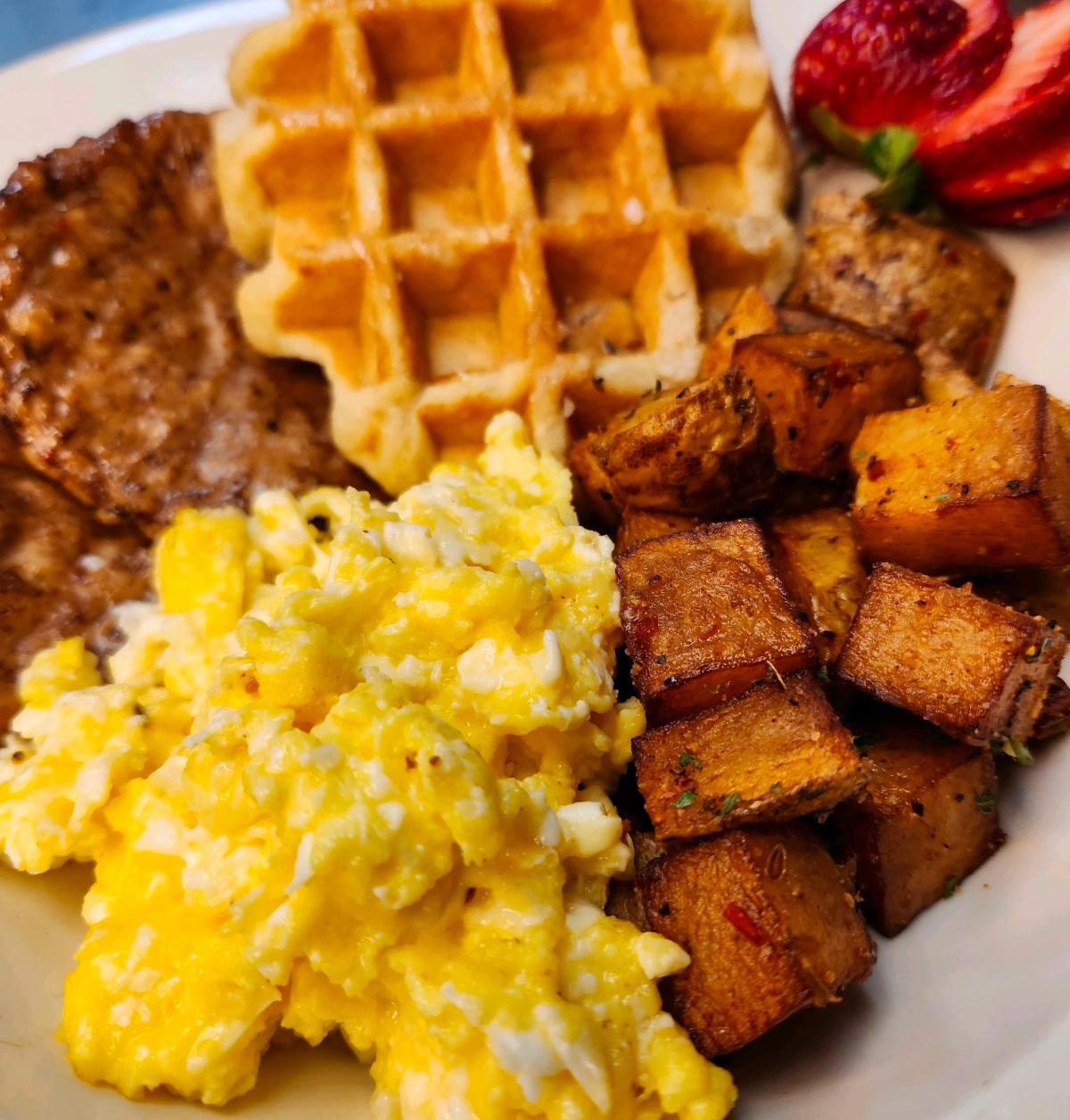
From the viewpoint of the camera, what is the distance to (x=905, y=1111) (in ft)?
3.23

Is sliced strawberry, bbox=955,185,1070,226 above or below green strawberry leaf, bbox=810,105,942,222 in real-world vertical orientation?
below

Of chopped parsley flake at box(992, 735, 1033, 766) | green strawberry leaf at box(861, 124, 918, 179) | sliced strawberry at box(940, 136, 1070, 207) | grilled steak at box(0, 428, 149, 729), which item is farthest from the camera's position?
green strawberry leaf at box(861, 124, 918, 179)

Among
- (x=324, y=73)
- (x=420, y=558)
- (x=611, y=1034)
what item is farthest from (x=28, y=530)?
(x=611, y=1034)

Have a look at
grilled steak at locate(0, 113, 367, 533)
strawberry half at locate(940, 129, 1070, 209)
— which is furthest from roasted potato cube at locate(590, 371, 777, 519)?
strawberry half at locate(940, 129, 1070, 209)

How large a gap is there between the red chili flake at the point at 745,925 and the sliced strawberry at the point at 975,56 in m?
1.43

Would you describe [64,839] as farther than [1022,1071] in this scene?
Yes

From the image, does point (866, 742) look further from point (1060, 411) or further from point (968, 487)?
point (1060, 411)

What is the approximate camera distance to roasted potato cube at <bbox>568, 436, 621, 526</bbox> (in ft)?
5.11

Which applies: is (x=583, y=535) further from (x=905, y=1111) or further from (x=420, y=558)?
(x=905, y=1111)

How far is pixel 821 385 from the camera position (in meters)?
1.37

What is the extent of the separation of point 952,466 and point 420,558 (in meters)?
0.77

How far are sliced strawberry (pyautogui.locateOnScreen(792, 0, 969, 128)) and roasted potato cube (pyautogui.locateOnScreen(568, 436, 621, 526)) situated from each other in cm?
82

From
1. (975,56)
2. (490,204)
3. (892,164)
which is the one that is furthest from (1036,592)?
(490,204)

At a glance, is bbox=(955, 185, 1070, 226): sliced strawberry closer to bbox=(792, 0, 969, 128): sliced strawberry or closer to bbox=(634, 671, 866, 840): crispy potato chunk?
bbox=(792, 0, 969, 128): sliced strawberry
